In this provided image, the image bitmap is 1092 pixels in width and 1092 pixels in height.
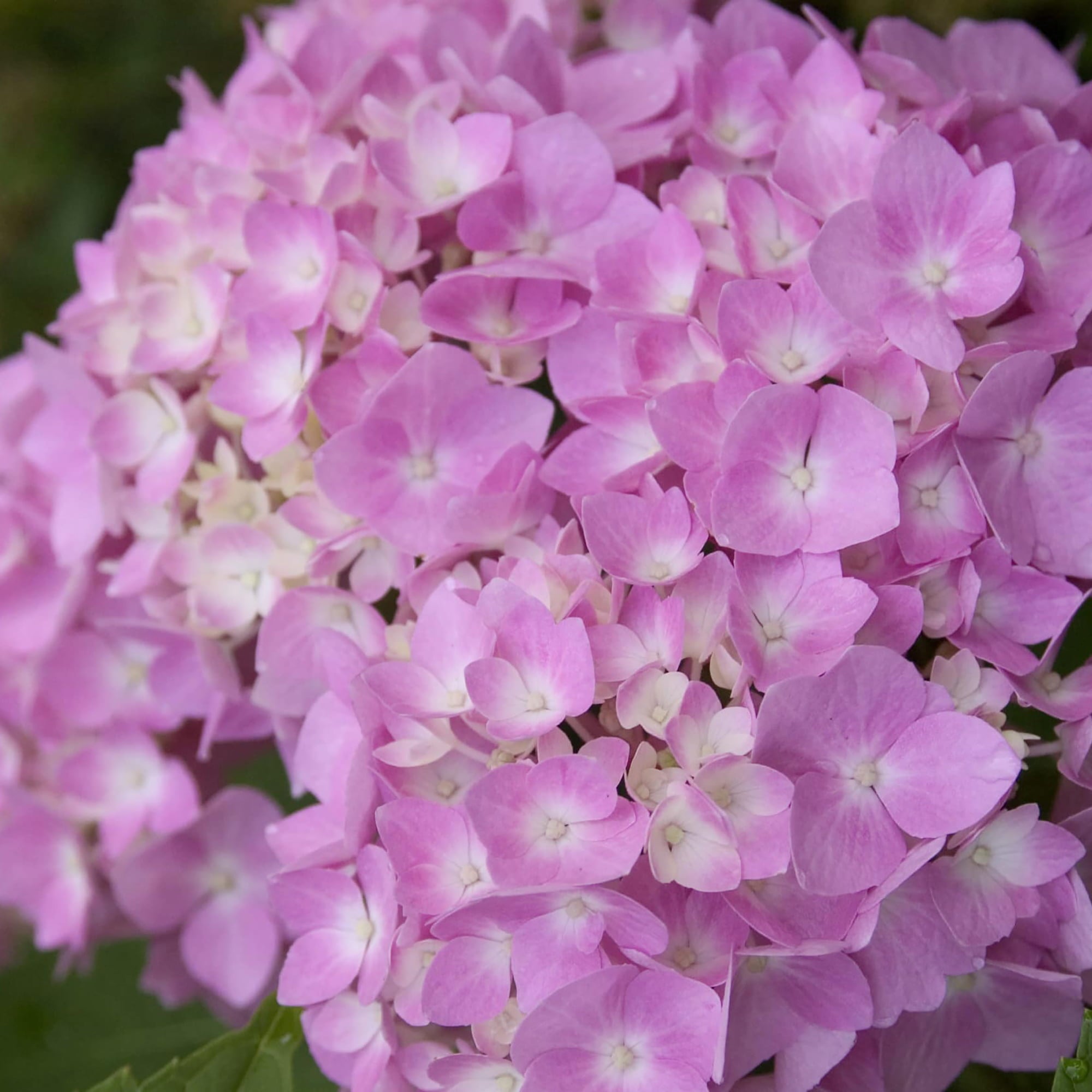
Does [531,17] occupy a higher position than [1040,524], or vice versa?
[531,17]

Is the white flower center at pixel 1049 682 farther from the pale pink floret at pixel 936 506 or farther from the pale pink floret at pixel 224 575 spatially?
the pale pink floret at pixel 224 575

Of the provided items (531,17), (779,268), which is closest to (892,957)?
(779,268)

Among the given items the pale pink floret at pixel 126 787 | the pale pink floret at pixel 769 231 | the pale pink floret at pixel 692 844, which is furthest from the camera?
the pale pink floret at pixel 126 787

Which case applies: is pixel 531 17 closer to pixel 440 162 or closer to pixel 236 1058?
pixel 440 162

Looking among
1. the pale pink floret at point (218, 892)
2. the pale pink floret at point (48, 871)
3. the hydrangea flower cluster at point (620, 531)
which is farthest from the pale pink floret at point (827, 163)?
the pale pink floret at point (48, 871)

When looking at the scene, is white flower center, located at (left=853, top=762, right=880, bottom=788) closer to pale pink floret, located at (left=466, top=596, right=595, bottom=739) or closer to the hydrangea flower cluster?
the hydrangea flower cluster

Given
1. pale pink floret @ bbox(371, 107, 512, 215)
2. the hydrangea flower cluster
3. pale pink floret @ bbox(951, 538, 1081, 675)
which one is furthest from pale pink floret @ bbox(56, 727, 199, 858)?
pale pink floret @ bbox(951, 538, 1081, 675)
